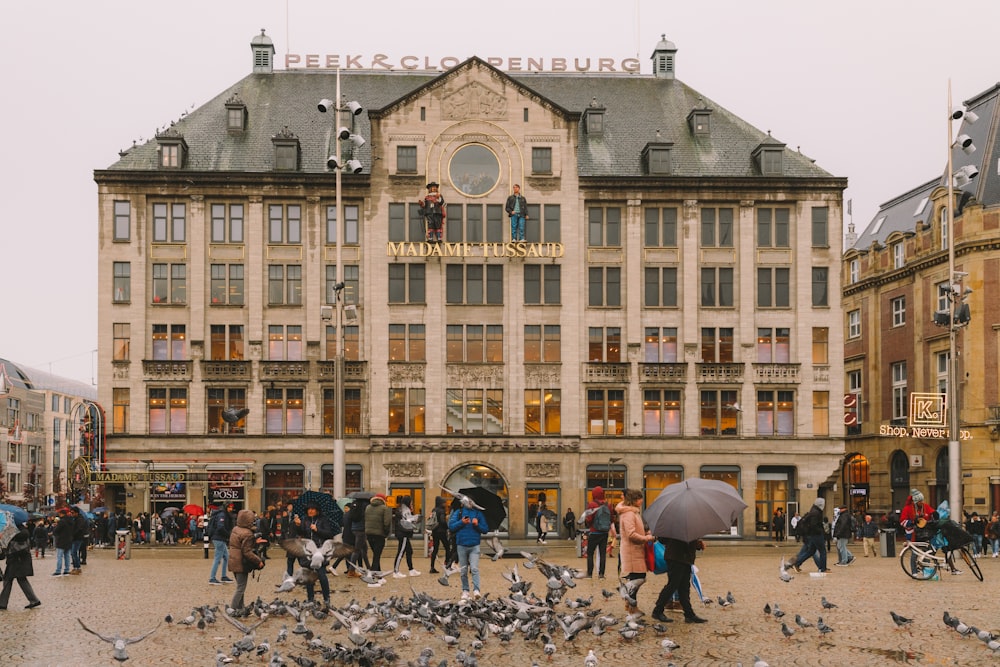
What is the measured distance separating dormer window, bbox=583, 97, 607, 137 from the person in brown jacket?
146 ft

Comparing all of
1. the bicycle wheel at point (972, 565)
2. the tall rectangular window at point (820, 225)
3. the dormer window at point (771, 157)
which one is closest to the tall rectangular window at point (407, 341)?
the dormer window at point (771, 157)

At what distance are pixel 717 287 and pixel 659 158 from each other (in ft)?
23.2

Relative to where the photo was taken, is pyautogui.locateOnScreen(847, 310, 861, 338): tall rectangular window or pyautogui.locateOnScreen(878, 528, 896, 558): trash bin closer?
pyautogui.locateOnScreen(878, 528, 896, 558): trash bin

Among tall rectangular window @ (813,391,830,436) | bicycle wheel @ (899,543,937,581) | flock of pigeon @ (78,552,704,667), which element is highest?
tall rectangular window @ (813,391,830,436)

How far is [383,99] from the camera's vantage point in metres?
63.9

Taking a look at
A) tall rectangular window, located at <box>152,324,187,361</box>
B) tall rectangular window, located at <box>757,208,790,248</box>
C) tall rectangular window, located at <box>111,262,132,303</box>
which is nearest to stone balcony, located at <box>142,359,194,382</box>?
tall rectangular window, located at <box>152,324,187,361</box>

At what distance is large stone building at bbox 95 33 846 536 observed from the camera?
5722cm

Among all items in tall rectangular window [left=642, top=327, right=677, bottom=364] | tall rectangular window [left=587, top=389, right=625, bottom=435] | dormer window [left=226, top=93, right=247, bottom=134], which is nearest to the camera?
tall rectangular window [left=587, top=389, right=625, bottom=435]

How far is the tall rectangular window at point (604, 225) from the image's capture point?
59062 millimetres

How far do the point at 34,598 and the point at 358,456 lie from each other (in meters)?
34.6

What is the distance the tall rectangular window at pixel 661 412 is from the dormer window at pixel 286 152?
67.6ft

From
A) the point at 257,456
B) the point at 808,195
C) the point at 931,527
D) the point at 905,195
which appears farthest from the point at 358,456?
the point at 905,195

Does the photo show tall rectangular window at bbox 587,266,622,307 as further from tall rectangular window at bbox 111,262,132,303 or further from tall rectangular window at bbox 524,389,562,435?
tall rectangular window at bbox 111,262,132,303

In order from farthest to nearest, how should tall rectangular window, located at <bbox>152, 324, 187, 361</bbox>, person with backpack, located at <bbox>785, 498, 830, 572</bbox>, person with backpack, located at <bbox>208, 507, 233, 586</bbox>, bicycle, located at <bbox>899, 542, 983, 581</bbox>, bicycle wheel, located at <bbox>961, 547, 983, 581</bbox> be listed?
tall rectangular window, located at <bbox>152, 324, 187, 361</bbox> → person with backpack, located at <bbox>785, 498, 830, 572</bbox> → person with backpack, located at <bbox>208, 507, 233, 586</bbox> → bicycle wheel, located at <bbox>961, 547, 983, 581</bbox> → bicycle, located at <bbox>899, 542, 983, 581</bbox>
